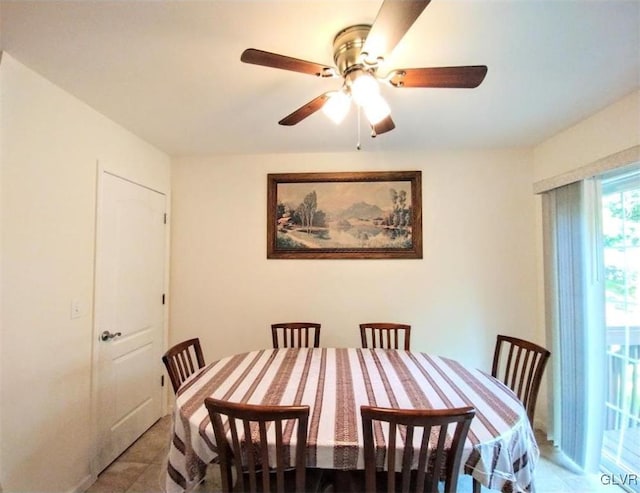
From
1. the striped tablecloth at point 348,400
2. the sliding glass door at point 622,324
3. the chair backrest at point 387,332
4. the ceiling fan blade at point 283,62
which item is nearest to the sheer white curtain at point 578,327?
the sliding glass door at point 622,324

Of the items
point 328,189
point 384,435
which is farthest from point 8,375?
point 328,189

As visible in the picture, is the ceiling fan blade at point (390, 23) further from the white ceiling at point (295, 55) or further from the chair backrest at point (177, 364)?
the chair backrest at point (177, 364)

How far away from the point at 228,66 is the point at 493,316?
8.92 feet

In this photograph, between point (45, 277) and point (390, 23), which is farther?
point (45, 277)

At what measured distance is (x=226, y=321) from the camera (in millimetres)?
2891

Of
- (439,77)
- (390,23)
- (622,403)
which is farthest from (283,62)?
(622,403)

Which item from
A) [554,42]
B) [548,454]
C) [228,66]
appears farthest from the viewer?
[548,454]

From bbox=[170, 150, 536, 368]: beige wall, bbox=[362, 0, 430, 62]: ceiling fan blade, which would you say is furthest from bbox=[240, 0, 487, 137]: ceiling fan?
bbox=[170, 150, 536, 368]: beige wall

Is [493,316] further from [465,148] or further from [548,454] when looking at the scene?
[465,148]

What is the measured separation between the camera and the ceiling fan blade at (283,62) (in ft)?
3.82

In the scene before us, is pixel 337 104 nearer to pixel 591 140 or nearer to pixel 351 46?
pixel 351 46

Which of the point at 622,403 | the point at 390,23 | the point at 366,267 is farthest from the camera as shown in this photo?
the point at 366,267

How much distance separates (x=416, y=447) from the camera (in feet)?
3.71

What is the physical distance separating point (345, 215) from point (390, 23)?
1888 millimetres
